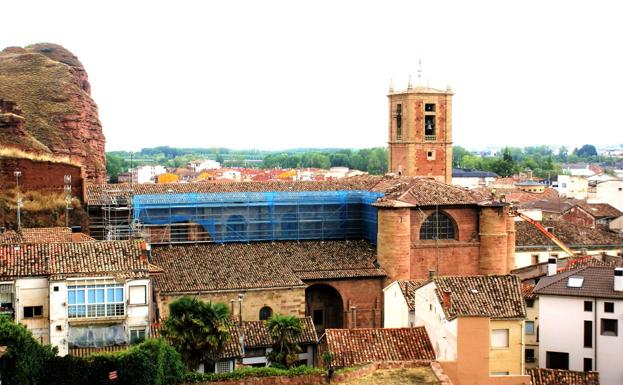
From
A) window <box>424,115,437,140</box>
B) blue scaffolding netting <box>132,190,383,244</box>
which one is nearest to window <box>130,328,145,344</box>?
blue scaffolding netting <box>132,190,383,244</box>

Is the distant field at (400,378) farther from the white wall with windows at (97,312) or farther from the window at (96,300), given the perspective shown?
the window at (96,300)

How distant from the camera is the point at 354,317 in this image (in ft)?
136

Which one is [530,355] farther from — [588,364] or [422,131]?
[422,131]

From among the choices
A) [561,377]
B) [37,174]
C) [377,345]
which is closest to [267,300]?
[377,345]

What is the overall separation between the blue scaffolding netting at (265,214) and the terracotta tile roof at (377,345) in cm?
1320

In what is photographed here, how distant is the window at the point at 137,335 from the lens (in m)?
30.0

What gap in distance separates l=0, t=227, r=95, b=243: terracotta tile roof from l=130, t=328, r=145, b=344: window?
6394mm

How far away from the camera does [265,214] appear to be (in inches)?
1777

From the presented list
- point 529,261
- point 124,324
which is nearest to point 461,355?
point 124,324

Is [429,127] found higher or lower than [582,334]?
higher

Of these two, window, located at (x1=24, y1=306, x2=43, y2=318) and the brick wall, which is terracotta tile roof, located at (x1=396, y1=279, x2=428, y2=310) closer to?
window, located at (x1=24, y1=306, x2=43, y2=318)

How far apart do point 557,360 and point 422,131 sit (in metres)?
25.5

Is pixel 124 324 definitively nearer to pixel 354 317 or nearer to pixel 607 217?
pixel 354 317

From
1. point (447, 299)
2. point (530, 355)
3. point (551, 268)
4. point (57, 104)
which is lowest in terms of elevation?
point (530, 355)
